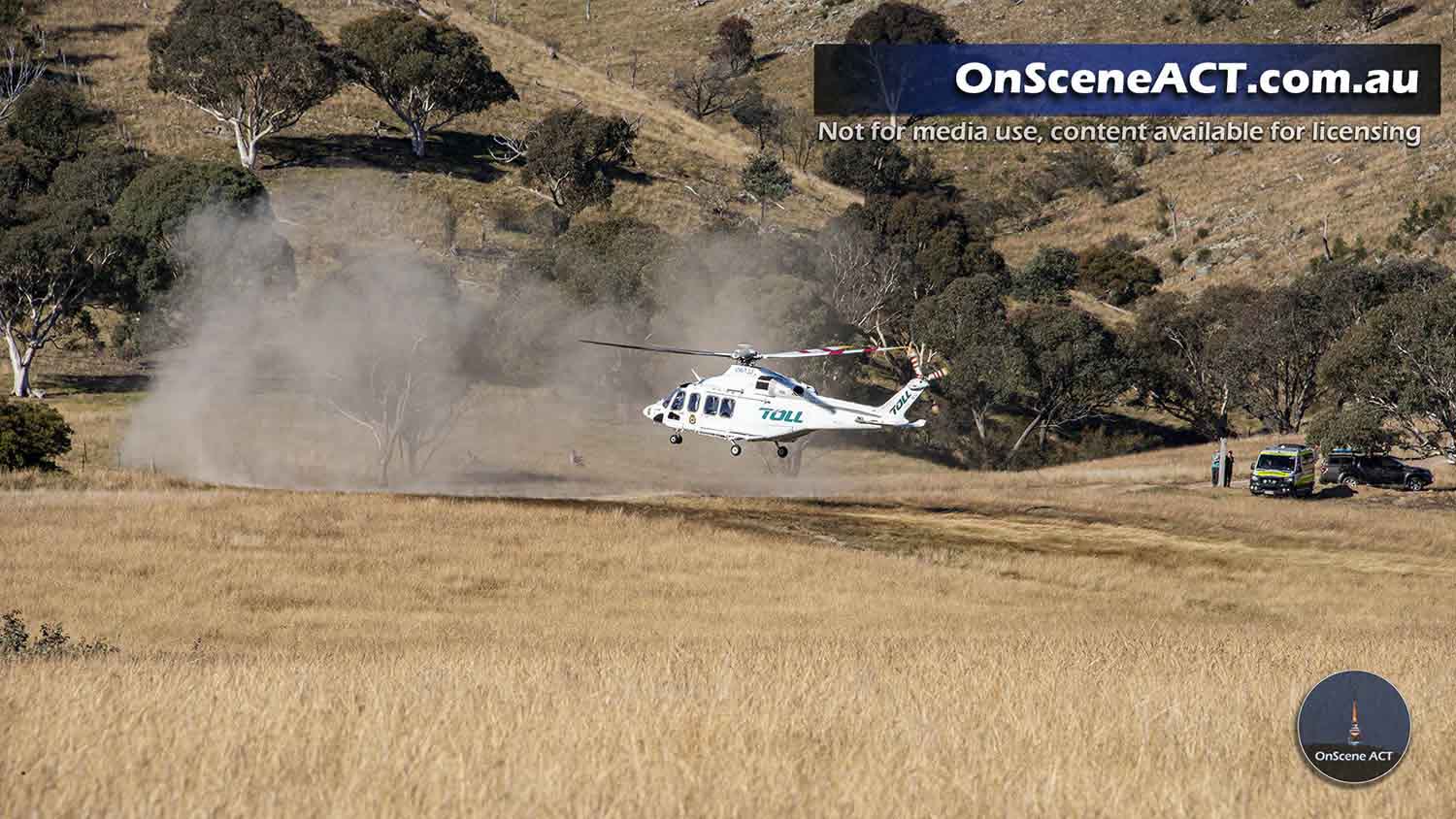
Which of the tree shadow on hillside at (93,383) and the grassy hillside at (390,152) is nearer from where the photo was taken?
the tree shadow on hillside at (93,383)

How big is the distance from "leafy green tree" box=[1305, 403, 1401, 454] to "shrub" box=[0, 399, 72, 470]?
59121 millimetres

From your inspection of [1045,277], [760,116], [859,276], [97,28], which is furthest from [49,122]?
[760,116]

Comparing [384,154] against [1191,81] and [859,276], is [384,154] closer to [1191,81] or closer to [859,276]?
[859,276]

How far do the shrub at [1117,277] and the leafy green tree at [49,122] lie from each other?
89820 mm

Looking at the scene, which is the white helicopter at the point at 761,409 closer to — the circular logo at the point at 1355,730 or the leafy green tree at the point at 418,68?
the circular logo at the point at 1355,730

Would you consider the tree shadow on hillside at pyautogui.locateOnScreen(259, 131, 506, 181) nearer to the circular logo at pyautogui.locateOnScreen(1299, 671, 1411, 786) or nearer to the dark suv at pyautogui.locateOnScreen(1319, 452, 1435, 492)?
the dark suv at pyautogui.locateOnScreen(1319, 452, 1435, 492)

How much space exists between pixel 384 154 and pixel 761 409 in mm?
99313

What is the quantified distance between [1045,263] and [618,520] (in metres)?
96.0

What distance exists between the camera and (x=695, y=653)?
24.3 metres

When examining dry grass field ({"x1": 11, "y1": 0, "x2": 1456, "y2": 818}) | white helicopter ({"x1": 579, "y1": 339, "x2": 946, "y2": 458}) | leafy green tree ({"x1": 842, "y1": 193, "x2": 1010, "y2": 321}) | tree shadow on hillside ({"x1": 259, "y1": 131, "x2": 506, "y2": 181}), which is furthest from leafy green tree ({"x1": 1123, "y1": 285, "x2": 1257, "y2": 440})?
white helicopter ({"x1": 579, "y1": 339, "x2": 946, "y2": 458})

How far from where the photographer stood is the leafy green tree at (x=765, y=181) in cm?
14838

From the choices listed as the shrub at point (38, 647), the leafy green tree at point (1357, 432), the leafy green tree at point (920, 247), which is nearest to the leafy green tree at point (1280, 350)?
the leafy green tree at point (920, 247)

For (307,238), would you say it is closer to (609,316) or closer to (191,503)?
(609,316)

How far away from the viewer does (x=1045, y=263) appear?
143375mm
